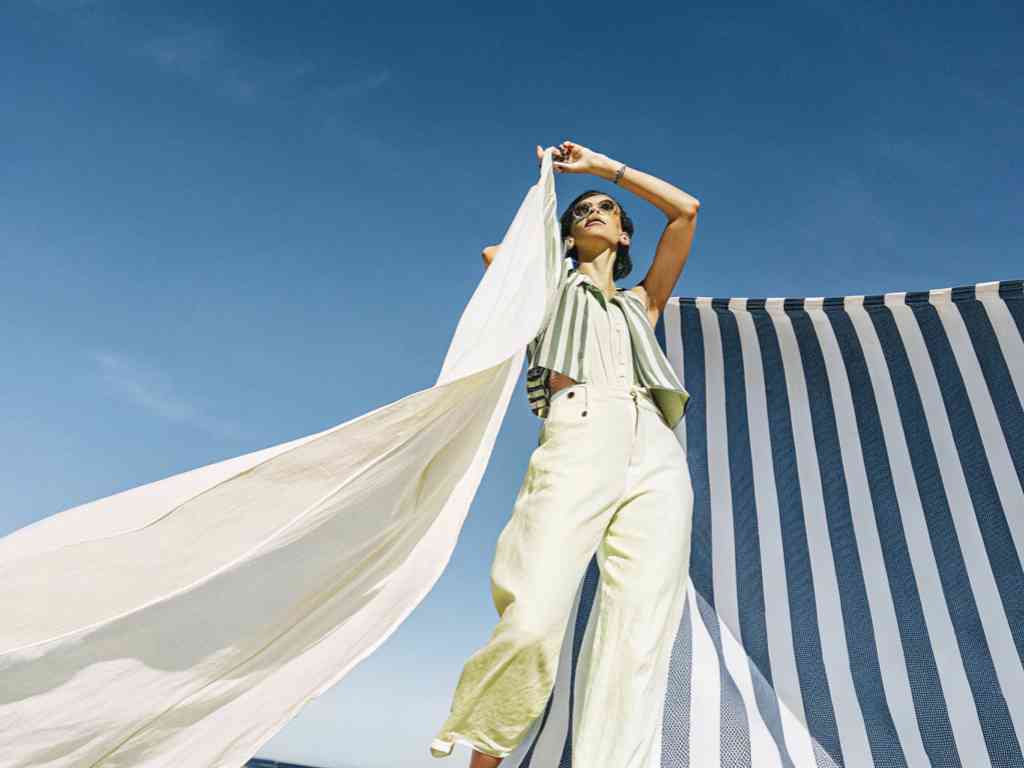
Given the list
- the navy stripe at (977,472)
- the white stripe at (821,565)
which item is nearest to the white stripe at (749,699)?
the white stripe at (821,565)

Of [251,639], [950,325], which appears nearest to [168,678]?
[251,639]

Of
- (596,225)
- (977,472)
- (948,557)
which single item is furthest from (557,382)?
(977,472)

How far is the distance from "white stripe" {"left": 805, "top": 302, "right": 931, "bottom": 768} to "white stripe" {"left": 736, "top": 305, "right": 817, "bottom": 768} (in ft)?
0.91

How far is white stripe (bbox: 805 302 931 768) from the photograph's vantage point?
280 centimetres

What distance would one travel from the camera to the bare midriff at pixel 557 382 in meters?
2.01

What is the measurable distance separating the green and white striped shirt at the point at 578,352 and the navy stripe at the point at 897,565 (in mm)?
1513

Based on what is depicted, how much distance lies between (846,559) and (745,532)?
377 millimetres

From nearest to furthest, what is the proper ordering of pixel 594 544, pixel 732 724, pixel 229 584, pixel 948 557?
pixel 229 584, pixel 594 544, pixel 732 724, pixel 948 557

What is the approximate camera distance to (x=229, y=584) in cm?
133

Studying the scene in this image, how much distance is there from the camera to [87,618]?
1.24 meters

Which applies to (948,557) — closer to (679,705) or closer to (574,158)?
(679,705)

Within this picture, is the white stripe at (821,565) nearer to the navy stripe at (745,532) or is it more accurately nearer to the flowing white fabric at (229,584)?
the navy stripe at (745,532)

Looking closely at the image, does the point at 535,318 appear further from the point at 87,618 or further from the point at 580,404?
the point at 87,618

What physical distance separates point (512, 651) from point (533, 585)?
0.12 metres
